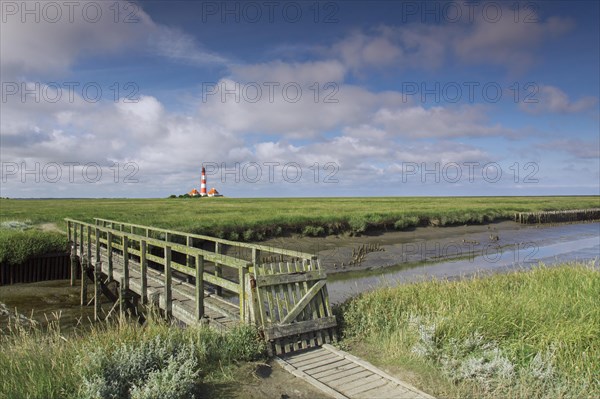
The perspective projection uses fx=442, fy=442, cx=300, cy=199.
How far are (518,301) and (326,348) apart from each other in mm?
4536

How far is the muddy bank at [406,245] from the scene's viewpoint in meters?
24.8

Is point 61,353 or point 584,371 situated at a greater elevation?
point 61,353

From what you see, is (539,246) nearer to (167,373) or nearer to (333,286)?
(333,286)

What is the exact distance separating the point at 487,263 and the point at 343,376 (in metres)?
20.2

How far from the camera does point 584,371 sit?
6.89m

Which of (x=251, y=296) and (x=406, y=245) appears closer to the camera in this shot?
(x=251, y=296)

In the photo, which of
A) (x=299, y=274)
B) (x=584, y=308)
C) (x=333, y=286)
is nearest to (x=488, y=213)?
(x=333, y=286)

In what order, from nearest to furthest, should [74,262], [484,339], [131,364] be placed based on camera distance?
[131,364] < [484,339] < [74,262]

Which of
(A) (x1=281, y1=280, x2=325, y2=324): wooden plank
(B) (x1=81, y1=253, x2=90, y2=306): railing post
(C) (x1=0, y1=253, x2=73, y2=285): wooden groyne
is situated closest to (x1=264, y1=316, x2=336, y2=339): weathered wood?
(A) (x1=281, y1=280, x2=325, y2=324): wooden plank

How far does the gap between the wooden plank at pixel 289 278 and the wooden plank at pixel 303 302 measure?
15 centimetres

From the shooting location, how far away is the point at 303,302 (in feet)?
27.0

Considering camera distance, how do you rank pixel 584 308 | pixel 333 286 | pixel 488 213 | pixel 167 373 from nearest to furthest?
pixel 167 373 → pixel 584 308 → pixel 333 286 → pixel 488 213

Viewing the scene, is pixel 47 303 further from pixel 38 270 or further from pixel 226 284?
pixel 226 284

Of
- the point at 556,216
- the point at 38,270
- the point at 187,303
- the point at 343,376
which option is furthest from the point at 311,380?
the point at 556,216
